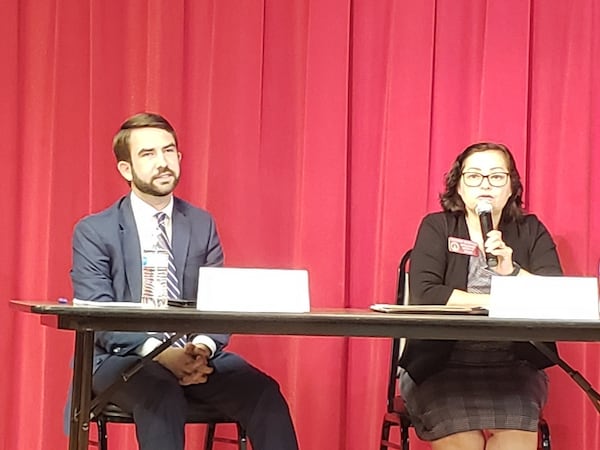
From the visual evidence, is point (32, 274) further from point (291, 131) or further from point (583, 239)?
point (583, 239)

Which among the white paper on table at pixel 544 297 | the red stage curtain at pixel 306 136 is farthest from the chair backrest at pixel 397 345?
the white paper on table at pixel 544 297

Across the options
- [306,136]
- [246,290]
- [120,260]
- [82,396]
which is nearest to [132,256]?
[120,260]

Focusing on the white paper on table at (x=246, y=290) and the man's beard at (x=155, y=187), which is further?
the man's beard at (x=155, y=187)

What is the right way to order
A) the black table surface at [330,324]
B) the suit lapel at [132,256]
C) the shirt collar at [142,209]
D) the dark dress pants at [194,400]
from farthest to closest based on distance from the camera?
the shirt collar at [142,209] < the suit lapel at [132,256] < the dark dress pants at [194,400] < the black table surface at [330,324]

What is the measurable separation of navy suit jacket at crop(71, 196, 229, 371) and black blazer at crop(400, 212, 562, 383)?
1.76ft

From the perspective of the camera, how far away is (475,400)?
8.32 ft

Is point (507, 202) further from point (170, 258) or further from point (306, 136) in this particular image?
point (170, 258)

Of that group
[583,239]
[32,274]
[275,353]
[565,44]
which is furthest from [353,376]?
[565,44]

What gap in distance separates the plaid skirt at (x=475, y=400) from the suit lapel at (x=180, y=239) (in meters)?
0.71

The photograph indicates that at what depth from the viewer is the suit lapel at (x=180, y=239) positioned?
264 centimetres

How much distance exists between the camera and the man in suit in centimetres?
232

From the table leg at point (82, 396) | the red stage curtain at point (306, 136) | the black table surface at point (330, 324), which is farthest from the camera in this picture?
the red stage curtain at point (306, 136)

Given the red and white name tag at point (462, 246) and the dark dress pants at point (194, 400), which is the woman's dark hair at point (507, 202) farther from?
the dark dress pants at point (194, 400)

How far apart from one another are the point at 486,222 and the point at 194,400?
0.91m
